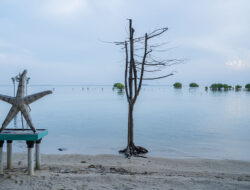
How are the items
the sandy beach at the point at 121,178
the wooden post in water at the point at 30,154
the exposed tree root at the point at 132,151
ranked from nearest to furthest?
1. the sandy beach at the point at 121,178
2. the wooden post in water at the point at 30,154
3. the exposed tree root at the point at 132,151

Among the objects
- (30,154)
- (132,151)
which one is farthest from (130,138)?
(30,154)

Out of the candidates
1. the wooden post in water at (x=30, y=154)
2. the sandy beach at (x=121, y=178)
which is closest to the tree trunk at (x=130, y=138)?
the sandy beach at (x=121, y=178)

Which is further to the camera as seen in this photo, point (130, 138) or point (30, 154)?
point (130, 138)

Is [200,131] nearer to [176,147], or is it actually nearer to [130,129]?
[176,147]

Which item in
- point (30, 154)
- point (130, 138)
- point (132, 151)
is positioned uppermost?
point (30, 154)

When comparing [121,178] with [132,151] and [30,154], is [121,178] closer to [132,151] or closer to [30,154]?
[30,154]

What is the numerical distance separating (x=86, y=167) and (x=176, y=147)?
565 cm

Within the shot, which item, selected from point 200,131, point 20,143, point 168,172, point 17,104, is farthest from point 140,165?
point 200,131

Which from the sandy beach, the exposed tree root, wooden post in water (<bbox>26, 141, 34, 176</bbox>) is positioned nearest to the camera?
the sandy beach

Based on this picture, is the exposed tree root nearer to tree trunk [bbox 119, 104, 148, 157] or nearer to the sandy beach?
tree trunk [bbox 119, 104, 148, 157]

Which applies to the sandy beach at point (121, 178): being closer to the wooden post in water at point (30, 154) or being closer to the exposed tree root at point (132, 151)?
the wooden post in water at point (30, 154)

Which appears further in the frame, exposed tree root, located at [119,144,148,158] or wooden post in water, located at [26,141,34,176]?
exposed tree root, located at [119,144,148,158]

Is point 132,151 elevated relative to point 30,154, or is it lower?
lower

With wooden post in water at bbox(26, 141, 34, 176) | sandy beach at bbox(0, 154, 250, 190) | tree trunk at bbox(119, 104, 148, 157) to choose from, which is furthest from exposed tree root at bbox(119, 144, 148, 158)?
wooden post in water at bbox(26, 141, 34, 176)
